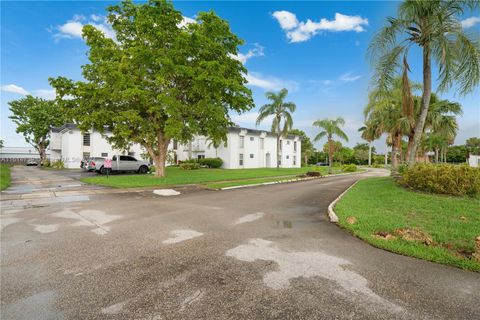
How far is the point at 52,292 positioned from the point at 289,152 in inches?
1724

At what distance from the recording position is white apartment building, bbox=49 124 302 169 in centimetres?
3231

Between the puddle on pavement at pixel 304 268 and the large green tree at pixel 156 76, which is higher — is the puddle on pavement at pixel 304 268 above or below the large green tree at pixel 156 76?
below

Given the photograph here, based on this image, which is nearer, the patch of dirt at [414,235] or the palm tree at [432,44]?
the patch of dirt at [414,235]

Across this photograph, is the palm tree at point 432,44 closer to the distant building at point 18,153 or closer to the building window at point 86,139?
the building window at point 86,139

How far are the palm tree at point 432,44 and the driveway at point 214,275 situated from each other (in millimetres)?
8721

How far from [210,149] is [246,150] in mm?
5766

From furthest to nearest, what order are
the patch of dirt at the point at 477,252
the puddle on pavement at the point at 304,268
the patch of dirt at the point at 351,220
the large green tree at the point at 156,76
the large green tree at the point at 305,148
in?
the large green tree at the point at 305,148 < the large green tree at the point at 156,76 < the patch of dirt at the point at 351,220 < the patch of dirt at the point at 477,252 < the puddle on pavement at the point at 304,268

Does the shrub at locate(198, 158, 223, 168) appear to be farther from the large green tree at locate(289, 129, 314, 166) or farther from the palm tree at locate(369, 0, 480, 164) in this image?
the large green tree at locate(289, 129, 314, 166)

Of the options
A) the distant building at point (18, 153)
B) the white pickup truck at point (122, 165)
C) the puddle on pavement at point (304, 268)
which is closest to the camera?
the puddle on pavement at point (304, 268)

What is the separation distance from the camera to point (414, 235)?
4.97 meters

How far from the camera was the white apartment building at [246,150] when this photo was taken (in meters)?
35.6

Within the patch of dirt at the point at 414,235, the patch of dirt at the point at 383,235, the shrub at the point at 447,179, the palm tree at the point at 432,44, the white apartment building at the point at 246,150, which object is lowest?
the patch of dirt at the point at 383,235

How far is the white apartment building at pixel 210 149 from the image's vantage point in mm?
32312

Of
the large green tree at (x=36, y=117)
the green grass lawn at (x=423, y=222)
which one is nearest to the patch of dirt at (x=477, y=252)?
the green grass lawn at (x=423, y=222)
